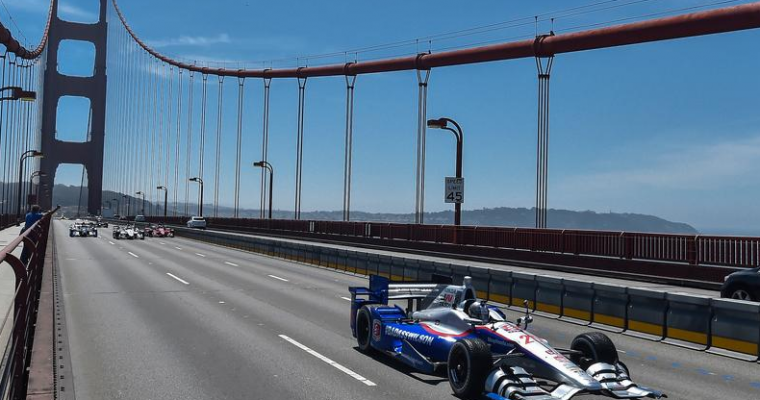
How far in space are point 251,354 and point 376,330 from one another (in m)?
1.97

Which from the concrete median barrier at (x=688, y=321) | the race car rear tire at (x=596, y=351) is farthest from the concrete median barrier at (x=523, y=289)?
the race car rear tire at (x=596, y=351)

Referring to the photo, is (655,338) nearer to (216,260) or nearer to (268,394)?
(268,394)

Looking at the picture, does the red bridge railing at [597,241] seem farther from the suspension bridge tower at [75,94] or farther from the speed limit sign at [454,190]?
the suspension bridge tower at [75,94]

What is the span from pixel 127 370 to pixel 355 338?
13.3 feet

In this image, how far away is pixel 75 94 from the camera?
425ft

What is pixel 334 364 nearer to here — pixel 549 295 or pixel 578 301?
pixel 578 301

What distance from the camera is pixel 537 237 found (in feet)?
98.9

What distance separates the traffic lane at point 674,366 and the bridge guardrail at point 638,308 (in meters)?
0.48

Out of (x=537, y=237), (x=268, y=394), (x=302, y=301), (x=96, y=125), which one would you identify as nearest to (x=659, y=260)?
(x=537, y=237)

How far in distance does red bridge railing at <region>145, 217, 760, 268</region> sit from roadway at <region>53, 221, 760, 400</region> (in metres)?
9.48

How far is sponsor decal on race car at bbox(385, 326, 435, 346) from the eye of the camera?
9.29m

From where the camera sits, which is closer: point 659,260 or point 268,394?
point 268,394

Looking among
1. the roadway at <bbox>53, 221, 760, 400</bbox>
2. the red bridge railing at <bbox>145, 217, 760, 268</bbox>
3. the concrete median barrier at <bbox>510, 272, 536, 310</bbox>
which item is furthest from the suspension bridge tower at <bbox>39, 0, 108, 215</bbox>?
the concrete median barrier at <bbox>510, 272, 536, 310</bbox>

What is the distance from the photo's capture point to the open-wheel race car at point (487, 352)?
292 inches
